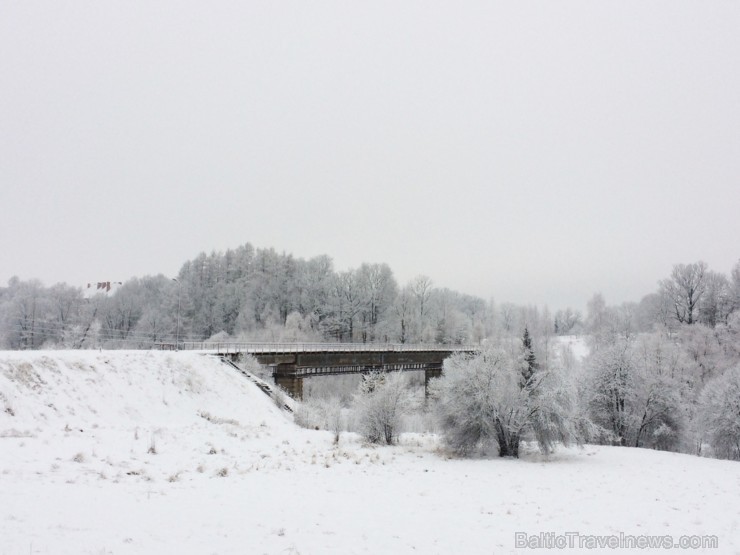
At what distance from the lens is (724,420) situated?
2886 cm

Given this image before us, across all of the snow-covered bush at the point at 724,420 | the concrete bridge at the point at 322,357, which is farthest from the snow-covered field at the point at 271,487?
the concrete bridge at the point at 322,357

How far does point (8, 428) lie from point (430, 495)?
1450cm

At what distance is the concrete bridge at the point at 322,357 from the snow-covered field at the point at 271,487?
9.49 m

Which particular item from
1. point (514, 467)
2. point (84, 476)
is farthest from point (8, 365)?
point (514, 467)

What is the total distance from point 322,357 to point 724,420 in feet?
109

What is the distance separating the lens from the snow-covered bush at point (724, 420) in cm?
2856

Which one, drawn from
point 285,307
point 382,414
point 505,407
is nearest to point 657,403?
point 505,407

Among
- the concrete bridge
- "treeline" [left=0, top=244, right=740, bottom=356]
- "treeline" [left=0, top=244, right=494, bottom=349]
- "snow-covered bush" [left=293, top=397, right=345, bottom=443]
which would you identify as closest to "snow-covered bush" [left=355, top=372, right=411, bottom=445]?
"snow-covered bush" [left=293, top=397, right=345, bottom=443]

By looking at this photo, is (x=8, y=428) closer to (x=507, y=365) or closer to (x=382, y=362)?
(x=507, y=365)

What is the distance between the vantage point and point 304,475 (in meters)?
14.2

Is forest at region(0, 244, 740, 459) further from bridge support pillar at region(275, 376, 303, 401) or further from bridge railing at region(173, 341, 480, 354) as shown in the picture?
bridge support pillar at region(275, 376, 303, 401)

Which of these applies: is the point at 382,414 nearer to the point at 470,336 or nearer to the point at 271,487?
the point at 271,487

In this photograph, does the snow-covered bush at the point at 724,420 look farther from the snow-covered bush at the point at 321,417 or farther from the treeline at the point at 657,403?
the snow-covered bush at the point at 321,417

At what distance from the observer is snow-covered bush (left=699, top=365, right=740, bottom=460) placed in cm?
2856
